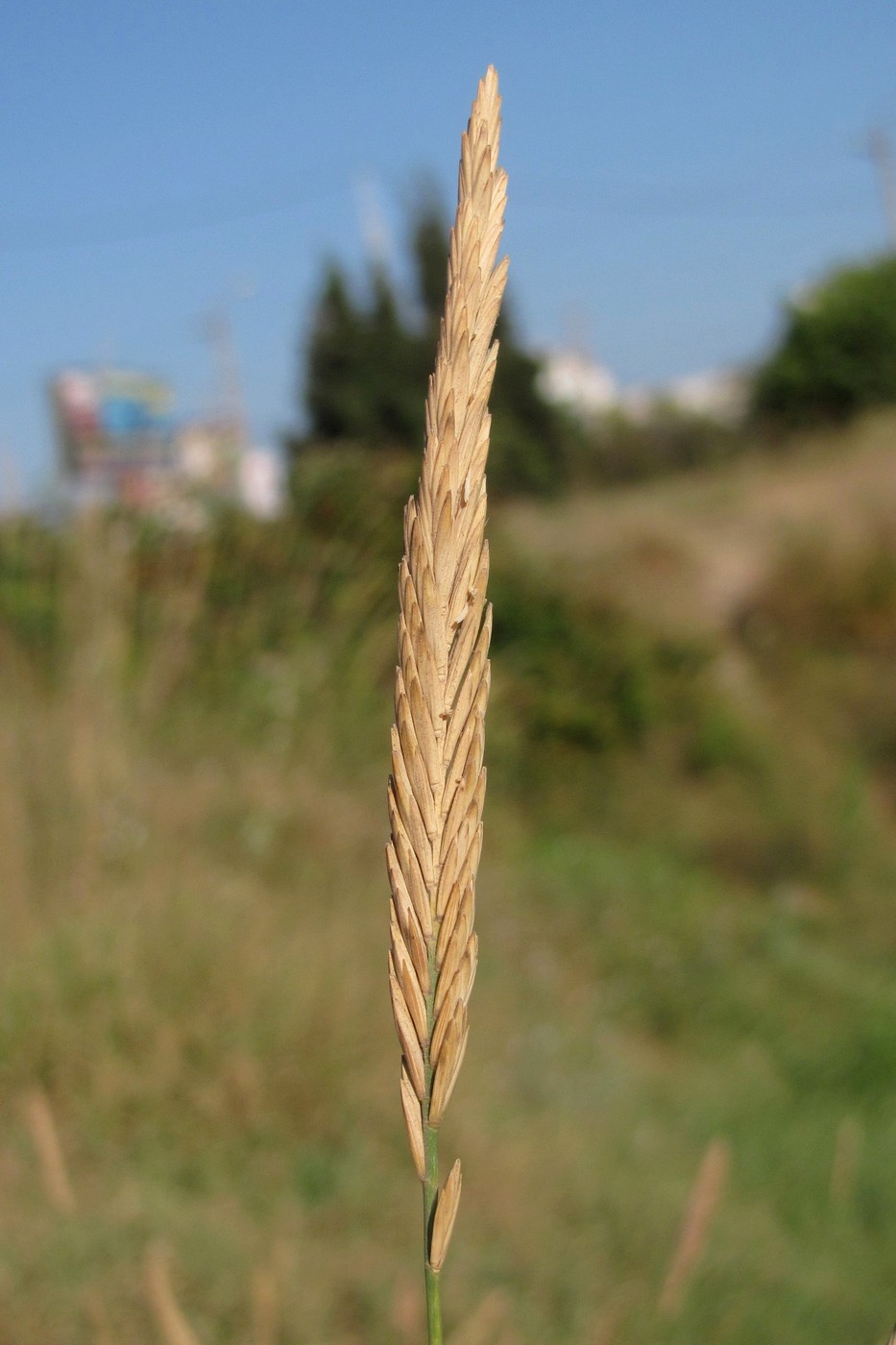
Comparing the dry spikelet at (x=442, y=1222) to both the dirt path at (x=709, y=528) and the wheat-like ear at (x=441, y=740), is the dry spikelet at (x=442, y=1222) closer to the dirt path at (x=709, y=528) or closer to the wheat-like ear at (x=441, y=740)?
the wheat-like ear at (x=441, y=740)

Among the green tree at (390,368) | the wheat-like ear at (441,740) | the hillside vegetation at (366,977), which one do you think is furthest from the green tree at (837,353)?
the wheat-like ear at (441,740)

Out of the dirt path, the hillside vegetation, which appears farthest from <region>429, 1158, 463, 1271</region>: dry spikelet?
the dirt path

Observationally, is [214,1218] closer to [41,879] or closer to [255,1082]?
[255,1082]

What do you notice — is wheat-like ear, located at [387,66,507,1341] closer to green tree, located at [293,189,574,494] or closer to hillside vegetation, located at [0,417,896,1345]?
hillside vegetation, located at [0,417,896,1345]

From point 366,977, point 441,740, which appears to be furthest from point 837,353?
point 441,740

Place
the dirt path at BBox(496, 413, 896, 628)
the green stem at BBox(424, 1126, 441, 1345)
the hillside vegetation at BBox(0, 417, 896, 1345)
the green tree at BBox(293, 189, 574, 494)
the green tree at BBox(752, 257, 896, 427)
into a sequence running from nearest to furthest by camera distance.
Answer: the green stem at BBox(424, 1126, 441, 1345) < the hillside vegetation at BBox(0, 417, 896, 1345) < the dirt path at BBox(496, 413, 896, 628) < the green tree at BBox(752, 257, 896, 427) < the green tree at BBox(293, 189, 574, 494)

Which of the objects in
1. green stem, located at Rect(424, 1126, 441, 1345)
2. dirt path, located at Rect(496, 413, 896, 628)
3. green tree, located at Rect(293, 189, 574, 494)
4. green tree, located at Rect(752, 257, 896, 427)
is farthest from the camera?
green tree, located at Rect(293, 189, 574, 494)

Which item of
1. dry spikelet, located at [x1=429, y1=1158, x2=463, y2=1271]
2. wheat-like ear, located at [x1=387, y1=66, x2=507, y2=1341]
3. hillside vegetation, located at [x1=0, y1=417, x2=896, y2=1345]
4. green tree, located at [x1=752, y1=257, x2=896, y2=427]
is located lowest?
hillside vegetation, located at [x1=0, y1=417, x2=896, y2=1345]
